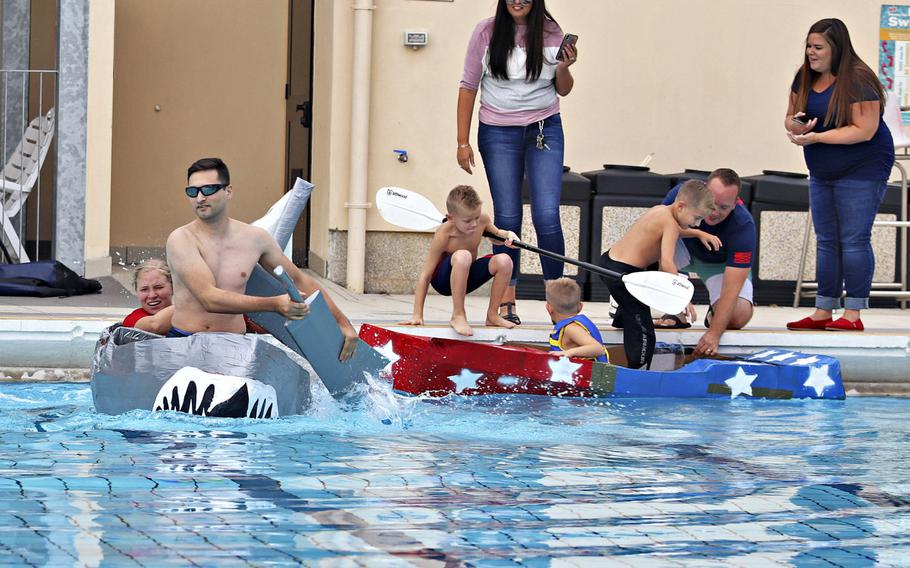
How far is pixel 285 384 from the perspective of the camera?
6023 millimetres

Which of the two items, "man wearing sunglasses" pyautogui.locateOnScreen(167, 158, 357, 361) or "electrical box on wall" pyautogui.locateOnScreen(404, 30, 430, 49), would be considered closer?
"man wearing sunglasses" pyautogui.locateOnScreen(167, 158, 357, 361)

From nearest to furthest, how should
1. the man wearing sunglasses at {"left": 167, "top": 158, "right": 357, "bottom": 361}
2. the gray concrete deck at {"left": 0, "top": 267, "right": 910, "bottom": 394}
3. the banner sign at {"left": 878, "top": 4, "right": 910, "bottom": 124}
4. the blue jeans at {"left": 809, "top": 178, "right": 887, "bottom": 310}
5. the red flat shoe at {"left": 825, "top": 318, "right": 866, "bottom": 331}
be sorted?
the man wearing sunglasses at {"left": 167, "top": 158, "right": 357, "bottom": 361} < the gray concrete deck at {"left": 0, "top": 267, "right": 910, "bottom": 394} < the blue jeans at {"left": 809, "top": 178, "right": 887, "bottom": 310} < the red flat shoe at {"left": 825, "top": 318, "right": 866, "bottom": 331} < the banner sign at {"left": 878, "top": 4, "right": 910, "bottom": 124}

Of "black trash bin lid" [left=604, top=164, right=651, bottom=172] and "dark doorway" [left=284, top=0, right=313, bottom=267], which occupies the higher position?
"dark doorway" [left=284, top=0, right=313, bottom=267]

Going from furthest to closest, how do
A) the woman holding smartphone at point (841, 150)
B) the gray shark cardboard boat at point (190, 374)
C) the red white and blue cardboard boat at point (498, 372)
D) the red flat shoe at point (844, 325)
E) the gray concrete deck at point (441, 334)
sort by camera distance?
1. the red flat shoe at point (844, 325)
2. the woman holding smartphone at point (841, 150)
3. the gray concrete deck at point (441, 334)
4. the red white and blue cardboard boat at point (498, 372)
5. the gray shark cardboard boat at point (190, 374)

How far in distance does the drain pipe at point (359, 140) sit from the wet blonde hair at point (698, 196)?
3.60 metres

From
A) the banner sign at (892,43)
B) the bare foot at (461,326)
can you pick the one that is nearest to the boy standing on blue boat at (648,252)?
the bare foot at (461,326)

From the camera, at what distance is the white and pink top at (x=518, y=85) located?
25.4ft

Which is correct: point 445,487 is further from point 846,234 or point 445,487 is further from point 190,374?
point 846,234

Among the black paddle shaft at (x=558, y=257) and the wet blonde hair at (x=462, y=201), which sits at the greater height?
the wet blonde hair at (x=462, y=201)

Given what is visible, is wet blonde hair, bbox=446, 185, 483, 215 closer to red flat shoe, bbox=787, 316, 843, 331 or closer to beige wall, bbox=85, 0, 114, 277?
red flat shoe, bbox=787, 316, 843, 331

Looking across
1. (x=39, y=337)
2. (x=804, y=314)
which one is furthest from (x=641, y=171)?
(x=39, y=337)

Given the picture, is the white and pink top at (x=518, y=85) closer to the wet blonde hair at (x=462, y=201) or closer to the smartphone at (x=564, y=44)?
the smartphone at (x=564, y=44)

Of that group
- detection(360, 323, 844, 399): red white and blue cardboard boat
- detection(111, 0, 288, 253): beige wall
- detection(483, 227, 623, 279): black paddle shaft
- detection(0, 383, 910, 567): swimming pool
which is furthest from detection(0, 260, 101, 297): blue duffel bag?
detection(483, 227, 623, 279): black paddle shaft

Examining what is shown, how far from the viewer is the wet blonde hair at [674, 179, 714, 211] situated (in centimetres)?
745
